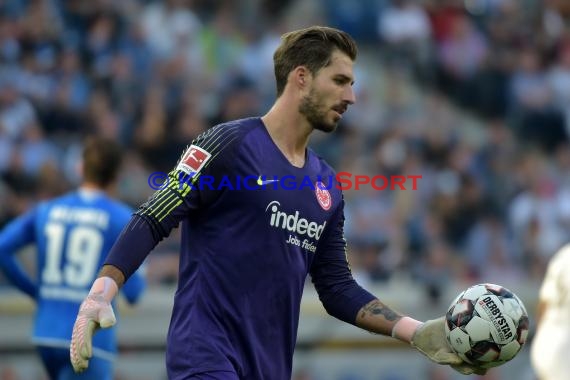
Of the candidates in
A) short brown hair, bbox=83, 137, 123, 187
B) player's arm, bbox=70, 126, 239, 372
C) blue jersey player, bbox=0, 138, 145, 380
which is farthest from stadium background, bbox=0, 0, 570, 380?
player's arm, bbox=70, 126, 239, 372

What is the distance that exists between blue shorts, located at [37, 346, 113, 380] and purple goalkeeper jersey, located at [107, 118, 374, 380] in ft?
9.12

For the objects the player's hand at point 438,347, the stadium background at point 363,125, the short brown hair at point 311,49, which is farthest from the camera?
the stadium background at point 363,125

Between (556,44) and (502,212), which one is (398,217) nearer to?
(502,212)

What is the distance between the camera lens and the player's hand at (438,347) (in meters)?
5.48

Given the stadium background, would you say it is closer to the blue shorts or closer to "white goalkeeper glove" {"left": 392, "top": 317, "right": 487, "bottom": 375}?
the blue shorts

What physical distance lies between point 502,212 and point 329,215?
807cm

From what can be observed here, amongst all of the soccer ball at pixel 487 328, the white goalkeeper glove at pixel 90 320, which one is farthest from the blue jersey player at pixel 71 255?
the soccer ball at pixel 487 328

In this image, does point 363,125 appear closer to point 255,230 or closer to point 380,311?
point 380,311

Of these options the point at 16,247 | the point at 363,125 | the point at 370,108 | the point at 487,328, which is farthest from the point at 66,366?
the point at 370,108

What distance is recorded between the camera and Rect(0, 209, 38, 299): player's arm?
8414mm

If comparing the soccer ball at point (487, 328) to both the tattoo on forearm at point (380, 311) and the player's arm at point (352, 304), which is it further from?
the tattoo on forearm at point (380, 311)

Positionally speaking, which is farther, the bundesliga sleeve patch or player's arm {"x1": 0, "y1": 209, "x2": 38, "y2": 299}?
player's arm {"x1": 0, "y1": 209, "x2": 38, "y2": 299}

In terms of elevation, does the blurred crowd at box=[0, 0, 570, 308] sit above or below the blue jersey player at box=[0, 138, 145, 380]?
above

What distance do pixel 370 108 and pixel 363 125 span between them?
396 millimetres
